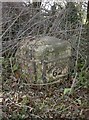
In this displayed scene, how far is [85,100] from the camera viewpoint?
6.10 ft

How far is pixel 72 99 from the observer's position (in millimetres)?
1866

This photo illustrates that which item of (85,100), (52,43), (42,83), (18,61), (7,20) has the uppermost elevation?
(7,20)

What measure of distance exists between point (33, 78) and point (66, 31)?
435 millimetres

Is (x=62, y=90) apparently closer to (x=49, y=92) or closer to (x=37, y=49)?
(x=49, y=92)

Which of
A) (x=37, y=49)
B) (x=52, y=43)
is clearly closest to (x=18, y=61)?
(x=37, y=49)

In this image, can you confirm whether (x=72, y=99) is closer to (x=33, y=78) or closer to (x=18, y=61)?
(x=33, y=78)

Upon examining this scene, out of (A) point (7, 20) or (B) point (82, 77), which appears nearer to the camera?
(A) point (7, 20)

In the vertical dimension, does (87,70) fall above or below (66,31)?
below

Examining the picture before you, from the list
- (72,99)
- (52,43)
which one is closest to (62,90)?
(72,99)

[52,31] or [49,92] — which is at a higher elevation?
[52,31]

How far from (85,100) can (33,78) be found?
423 millimetres

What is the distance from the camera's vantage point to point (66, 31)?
1884mm

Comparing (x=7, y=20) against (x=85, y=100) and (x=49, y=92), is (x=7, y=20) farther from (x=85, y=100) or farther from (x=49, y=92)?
(x=85, y=100)

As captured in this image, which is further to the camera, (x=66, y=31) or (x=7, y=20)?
(x=66, y=31)
